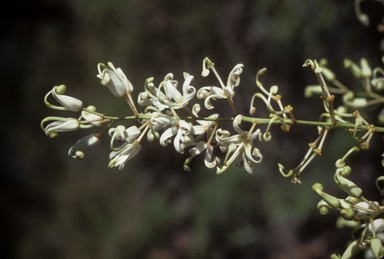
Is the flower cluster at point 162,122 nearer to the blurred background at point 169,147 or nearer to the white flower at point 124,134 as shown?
the white flower at point 124,134

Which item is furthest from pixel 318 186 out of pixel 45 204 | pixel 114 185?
pixel 45 204

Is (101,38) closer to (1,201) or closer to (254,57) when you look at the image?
(254,57)

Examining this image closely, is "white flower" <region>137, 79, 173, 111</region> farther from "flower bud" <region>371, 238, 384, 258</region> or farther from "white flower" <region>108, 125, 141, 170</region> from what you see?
"flower bud" <region>371, 238, 384, 258</region>

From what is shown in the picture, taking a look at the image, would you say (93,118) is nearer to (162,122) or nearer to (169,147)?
(162,122)

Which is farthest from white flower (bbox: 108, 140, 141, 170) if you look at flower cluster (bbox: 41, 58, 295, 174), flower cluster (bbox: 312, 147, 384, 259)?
flower cluster (bbox: 312, 147, 384, 259)

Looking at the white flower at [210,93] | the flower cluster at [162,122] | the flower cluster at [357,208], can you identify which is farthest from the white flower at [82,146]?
the flower cluster at [357,208]

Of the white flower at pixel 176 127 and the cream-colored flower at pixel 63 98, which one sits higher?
the cream-colored flower at pixel 63 98

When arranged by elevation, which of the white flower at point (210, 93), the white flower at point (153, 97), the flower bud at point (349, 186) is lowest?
the flower bud at point (349, 186)

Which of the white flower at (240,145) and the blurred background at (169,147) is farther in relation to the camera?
the blurred background at (169,147)
